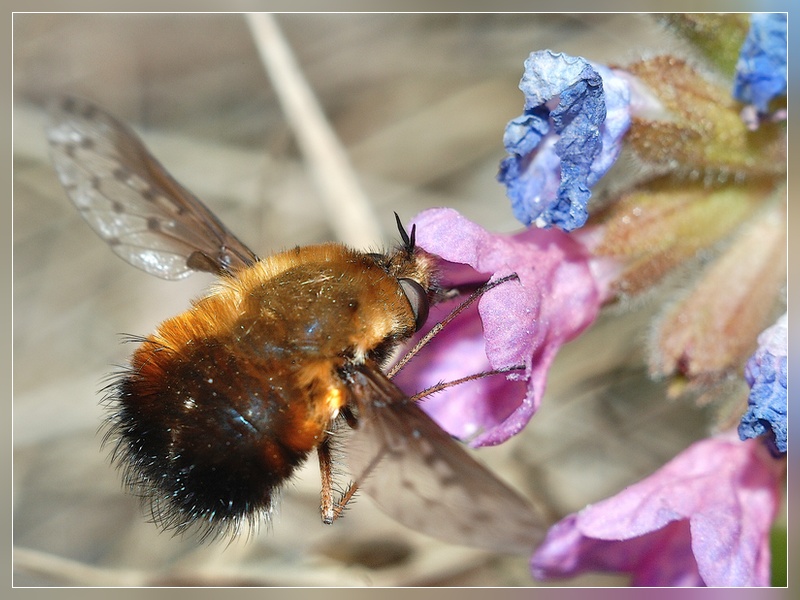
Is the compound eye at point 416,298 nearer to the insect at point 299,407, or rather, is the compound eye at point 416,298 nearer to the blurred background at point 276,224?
the insect at point 299,407

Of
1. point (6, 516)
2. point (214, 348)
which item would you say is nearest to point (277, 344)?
point (214, 348)

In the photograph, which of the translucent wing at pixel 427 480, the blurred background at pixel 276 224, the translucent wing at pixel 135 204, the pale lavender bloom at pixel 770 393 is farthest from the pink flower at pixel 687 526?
the translucent wing at pixel 135 204

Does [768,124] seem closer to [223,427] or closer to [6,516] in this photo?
[223,427]

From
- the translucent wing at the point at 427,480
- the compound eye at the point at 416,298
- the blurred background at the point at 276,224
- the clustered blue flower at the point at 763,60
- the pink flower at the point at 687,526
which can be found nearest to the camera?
the translucent wing at the point at 427,480

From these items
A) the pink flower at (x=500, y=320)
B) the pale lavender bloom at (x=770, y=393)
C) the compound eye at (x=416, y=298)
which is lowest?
the pale lavender bloom at (x=770, y=393)

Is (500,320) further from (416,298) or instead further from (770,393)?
(770,393)

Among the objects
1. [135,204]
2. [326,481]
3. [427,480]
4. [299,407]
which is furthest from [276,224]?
[427,480]
